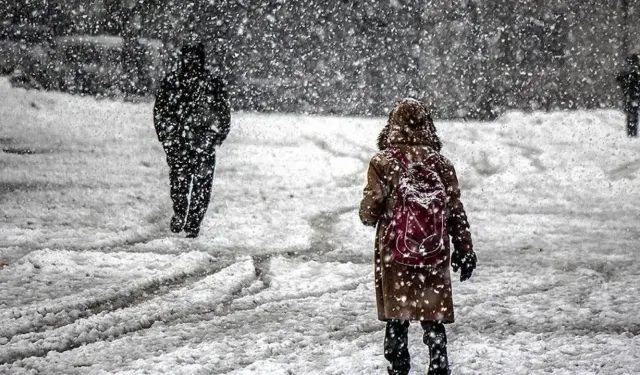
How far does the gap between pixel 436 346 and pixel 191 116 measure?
4.72 metres

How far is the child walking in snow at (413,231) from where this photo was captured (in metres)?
3.40

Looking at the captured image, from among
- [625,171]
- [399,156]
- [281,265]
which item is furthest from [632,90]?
[399,156]

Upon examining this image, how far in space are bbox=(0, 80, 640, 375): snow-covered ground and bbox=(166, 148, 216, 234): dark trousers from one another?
1.00ft

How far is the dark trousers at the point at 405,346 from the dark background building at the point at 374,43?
15.7 metres

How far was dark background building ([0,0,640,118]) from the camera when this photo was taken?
1853 centimetres

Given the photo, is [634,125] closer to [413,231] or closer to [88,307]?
[88,307]

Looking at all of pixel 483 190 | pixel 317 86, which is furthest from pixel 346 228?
pixel 317 86

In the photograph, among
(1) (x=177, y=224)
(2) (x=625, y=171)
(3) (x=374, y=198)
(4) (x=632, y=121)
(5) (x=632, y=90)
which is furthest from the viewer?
(4) (x=632, y=121)

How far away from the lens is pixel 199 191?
7703mm

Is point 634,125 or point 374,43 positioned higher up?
point 374,43

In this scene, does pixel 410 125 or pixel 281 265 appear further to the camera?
pixel 281 265

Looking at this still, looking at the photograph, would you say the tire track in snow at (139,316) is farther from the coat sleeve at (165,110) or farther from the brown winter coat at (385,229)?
the brown winter coat at (385,229)

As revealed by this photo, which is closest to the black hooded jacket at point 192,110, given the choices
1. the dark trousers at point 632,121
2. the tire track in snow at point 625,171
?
the tire track in snow at point 625,171

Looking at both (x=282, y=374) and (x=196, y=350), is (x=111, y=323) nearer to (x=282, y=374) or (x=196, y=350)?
(x=196, y=350)
